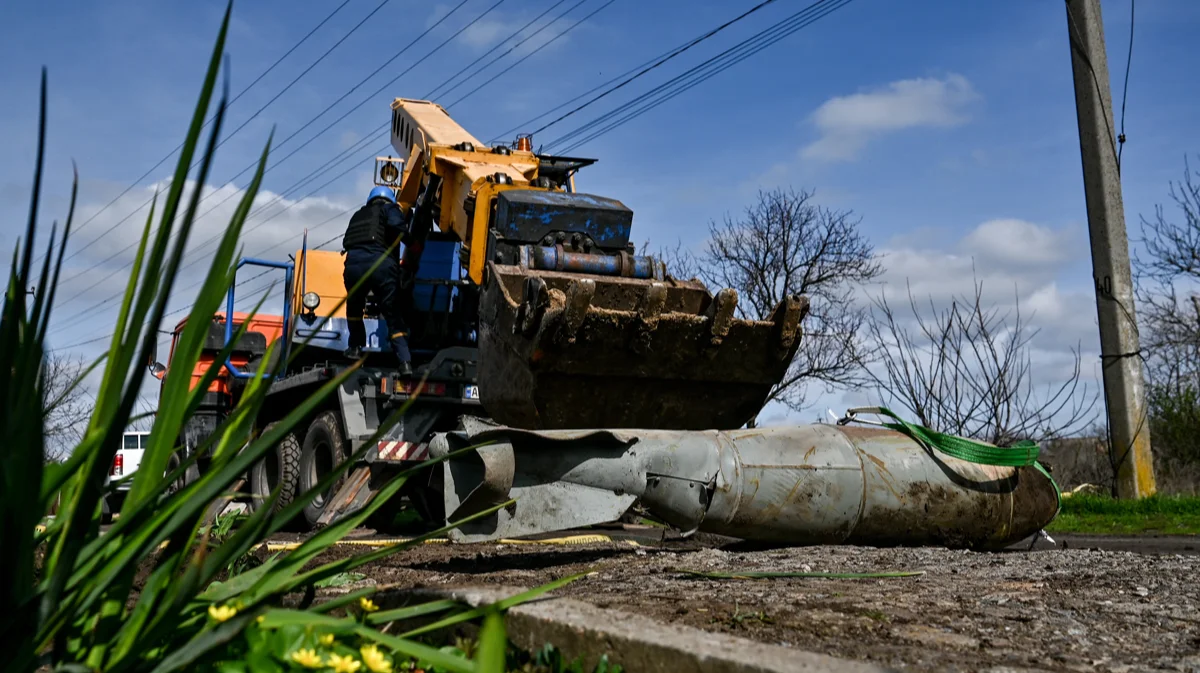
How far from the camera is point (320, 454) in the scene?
9398mm

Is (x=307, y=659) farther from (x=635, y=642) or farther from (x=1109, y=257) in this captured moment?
(x=1109, y=257)

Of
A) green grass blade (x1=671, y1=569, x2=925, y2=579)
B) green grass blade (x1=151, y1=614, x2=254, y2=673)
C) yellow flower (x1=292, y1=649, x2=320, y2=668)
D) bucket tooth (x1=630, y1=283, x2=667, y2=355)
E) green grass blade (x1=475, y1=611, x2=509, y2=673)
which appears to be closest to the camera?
green grass blade (x1=475, y1=611, x2=509, y2=673)

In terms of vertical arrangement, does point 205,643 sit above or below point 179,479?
below

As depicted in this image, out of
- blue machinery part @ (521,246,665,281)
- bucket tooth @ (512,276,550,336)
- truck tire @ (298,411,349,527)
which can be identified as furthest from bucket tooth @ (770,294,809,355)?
truck tire @ (298,411,349,527)

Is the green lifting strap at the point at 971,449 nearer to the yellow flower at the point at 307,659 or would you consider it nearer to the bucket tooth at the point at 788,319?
the bucket tooth at the point at 788,319

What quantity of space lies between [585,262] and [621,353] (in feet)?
3.61

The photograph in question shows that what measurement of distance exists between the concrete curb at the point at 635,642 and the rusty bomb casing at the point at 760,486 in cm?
172

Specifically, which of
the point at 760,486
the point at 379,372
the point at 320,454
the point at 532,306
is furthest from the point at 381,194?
the point at 760,486

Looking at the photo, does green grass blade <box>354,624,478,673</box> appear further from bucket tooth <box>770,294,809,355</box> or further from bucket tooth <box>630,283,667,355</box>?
bucket tooth <box>770,294,809,355</box>

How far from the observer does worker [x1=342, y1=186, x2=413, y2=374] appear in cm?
852

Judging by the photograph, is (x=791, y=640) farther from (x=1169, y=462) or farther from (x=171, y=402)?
(x=1169, y=462)

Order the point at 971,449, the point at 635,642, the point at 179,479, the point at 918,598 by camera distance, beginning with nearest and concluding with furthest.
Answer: the point at 635,642 → the point at 918,598 → the point at 179,479 → the point at 971,449

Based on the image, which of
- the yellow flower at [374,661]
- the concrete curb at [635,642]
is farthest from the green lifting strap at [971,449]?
the yellow flower at [374,661]

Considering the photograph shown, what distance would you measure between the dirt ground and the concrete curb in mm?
329
